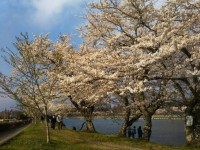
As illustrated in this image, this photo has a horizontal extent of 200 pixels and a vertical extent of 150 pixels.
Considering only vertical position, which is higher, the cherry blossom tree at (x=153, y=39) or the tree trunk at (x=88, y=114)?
the cherry blossom tree at (x=153, y=39)

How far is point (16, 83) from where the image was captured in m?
24.2

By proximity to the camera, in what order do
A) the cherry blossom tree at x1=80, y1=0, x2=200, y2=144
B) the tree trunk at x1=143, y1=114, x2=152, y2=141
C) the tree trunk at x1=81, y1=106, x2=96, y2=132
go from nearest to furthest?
the cherry blossom tree at x1=80, y1=0, x2=200, y2=144 → the tree trunk at x1=143, y1=114, x2=152, y2=141 → the tree trunk at x1=81, y1=106, x2=96, y2=132

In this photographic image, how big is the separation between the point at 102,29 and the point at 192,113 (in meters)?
7.97

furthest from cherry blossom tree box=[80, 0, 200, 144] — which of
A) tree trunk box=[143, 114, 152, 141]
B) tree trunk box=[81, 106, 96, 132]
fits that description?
tree trunk box=[81, 106, 96, 132]

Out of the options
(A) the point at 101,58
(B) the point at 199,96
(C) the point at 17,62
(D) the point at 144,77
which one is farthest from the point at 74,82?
(B) the point at 199,96

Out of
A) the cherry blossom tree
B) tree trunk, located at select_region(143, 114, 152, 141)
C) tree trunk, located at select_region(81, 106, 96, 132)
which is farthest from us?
tree trunk, located at select_region(81, 106, 96, 132)

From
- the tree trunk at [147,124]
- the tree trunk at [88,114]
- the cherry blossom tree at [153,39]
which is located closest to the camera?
the cherry blossom tree at [153,39]

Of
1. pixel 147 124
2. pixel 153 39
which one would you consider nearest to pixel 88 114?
pixel 147 124

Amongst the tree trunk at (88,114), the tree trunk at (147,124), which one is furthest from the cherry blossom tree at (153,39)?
the tree trunk at (88,114)

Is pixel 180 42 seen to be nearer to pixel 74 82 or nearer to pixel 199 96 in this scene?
pixel 199 96

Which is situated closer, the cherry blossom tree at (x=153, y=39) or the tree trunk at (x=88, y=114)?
the cherry blossom tree at (x=153, y=39)

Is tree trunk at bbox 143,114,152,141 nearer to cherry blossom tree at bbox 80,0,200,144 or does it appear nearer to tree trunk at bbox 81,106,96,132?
cherry blossom tree at bbox 80,0,200,144

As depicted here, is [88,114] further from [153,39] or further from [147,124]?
[153,39]

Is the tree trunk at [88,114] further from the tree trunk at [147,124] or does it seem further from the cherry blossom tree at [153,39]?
the cherry blossom tree at [153,39]
